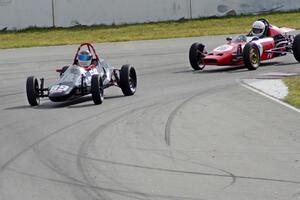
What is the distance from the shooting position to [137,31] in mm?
35219

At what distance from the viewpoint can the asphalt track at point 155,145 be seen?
8727mm

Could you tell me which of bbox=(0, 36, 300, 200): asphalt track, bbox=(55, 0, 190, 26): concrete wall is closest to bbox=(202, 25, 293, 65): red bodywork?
bbox=(0, 36, 300, 200): asphalt track

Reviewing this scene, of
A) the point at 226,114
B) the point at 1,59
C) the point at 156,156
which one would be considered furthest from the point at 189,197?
the point at 1,59

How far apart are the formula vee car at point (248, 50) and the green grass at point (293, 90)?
2.49 meters

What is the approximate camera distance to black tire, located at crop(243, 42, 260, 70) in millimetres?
20531

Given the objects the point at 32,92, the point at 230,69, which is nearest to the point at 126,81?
the point at 32,92

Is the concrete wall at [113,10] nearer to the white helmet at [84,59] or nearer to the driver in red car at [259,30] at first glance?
the driver in red car at [259,30]

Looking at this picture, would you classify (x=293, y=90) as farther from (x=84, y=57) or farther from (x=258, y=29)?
(x=258, y=29)

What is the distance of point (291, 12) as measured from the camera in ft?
125

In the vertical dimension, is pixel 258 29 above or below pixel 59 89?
above

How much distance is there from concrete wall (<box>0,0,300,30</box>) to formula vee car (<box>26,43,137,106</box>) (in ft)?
64.4

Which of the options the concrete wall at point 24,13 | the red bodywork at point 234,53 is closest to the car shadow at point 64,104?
the red bodywork at point 234,53

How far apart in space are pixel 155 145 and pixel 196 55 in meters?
10.8

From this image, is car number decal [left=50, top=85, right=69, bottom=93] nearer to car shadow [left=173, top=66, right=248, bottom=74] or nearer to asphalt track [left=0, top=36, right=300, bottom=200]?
asphalt track [left=0, top=36, right=300, bottom=200]
